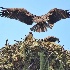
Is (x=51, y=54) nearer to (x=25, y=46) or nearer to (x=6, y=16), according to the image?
(x=25, y=46)

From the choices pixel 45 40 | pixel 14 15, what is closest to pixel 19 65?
pixel 45 40

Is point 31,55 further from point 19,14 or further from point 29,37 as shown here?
point 19,14

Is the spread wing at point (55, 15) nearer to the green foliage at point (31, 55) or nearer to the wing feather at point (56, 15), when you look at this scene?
the wing feather at point (56, 15)

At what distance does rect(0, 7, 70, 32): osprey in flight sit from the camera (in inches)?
787

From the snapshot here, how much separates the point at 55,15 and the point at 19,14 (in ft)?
7.79

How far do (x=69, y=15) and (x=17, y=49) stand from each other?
15.5 ft

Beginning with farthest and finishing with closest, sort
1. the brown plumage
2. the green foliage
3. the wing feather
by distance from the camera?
the wing feather < the brown plumage < the green foliage

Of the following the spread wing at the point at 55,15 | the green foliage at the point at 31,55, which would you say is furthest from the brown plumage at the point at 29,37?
the spread wing at the point at 55,15

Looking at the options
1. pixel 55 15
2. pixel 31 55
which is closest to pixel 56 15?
pixel 55 15

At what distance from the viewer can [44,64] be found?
7.77m

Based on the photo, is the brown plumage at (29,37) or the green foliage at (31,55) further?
the brown plumage at (29,37)

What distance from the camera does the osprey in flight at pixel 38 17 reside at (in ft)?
65.6

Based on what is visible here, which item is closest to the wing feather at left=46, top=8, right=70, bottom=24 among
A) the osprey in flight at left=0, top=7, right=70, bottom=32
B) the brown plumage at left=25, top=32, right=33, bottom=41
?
the osprey in flight at left=0, top=7, right=70, bottom=32

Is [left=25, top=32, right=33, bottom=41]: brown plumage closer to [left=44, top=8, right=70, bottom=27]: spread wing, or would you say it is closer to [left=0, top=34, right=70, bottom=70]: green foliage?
[left=0, top=34, right=70, bottom=70]: green foliage
